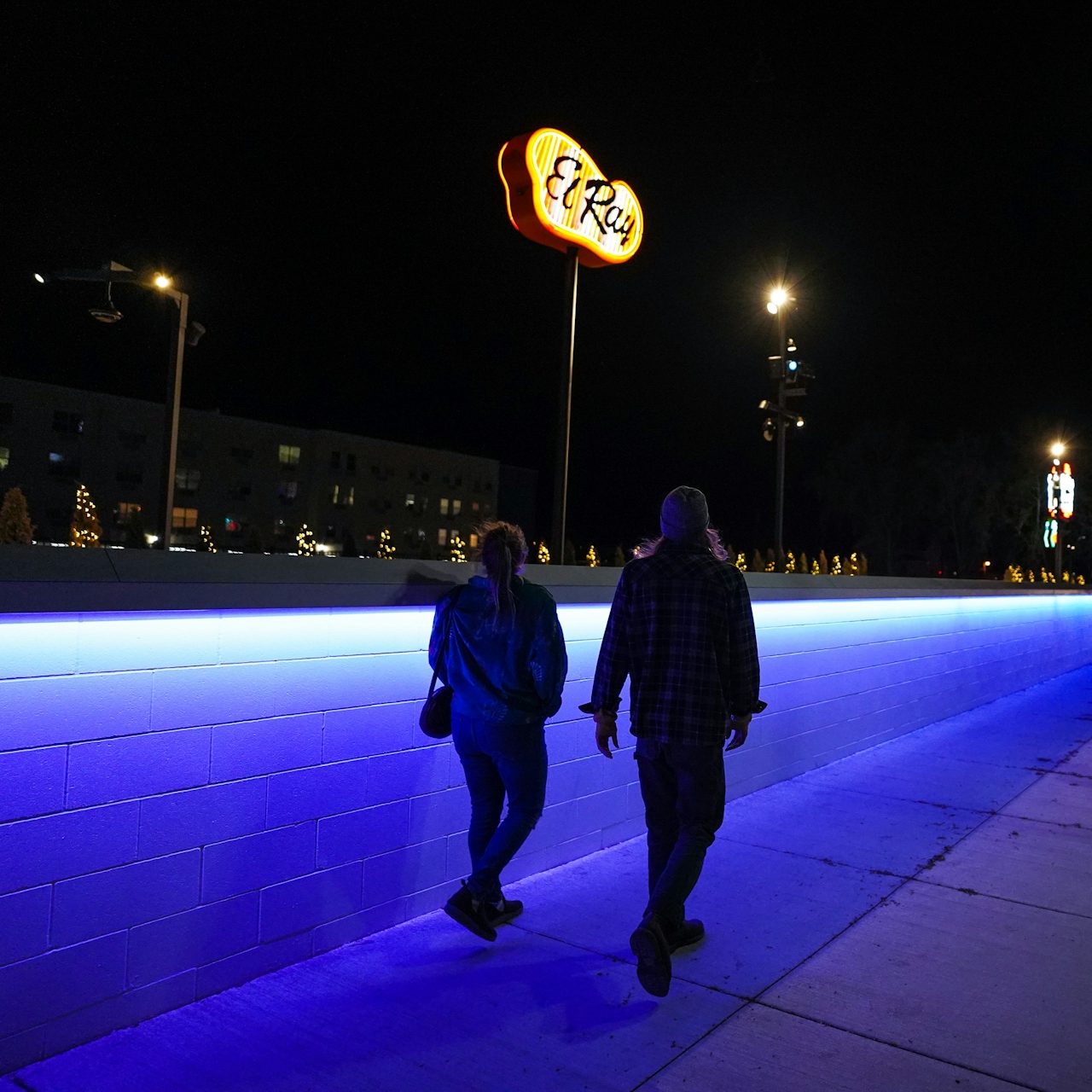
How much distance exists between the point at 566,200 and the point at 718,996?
23.8ft

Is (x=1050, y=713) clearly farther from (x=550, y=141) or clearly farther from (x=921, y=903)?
(x=550, y=141)

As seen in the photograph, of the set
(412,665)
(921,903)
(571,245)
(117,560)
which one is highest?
(571,245)

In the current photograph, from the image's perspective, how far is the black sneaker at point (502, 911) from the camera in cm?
418

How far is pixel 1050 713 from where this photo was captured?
39.9 ft

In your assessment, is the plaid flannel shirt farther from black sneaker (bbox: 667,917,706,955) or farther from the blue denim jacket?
black sneaker (bbox: 667,917,706,955)

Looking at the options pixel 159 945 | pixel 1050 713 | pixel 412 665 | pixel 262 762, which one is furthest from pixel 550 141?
pixel 1050 713

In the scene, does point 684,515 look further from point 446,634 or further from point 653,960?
point 653,960

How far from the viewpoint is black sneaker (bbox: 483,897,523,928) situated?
4176 millimetres

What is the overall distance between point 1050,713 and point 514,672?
423 inches

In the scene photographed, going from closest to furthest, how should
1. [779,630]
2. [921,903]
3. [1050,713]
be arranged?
1. [921,903]
2. [779,630]
3. [1050,713]

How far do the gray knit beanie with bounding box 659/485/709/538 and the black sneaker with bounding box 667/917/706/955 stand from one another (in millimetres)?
1735

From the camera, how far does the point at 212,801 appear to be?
354 cm

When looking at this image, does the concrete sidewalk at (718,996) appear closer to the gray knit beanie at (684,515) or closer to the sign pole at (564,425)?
the gray knit beanie at (684,515)

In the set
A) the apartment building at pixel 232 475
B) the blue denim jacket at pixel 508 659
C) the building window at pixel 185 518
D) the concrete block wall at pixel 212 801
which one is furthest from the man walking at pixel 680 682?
the building window at pixel 185 518
